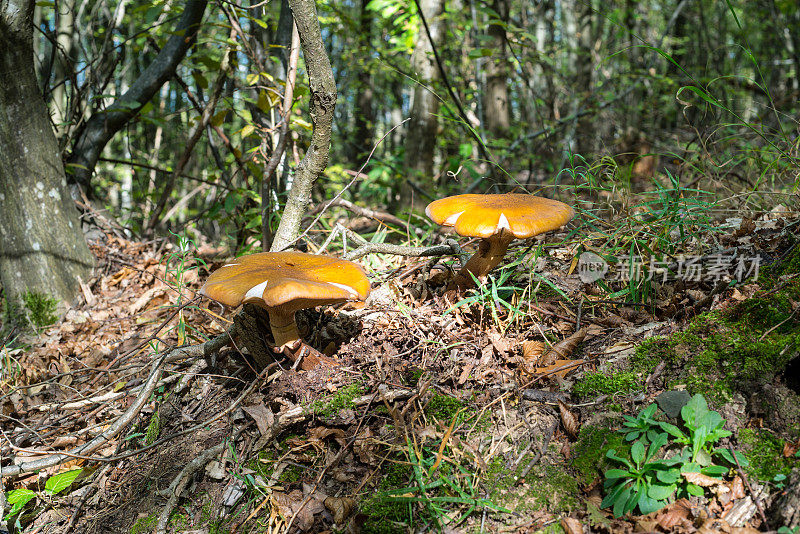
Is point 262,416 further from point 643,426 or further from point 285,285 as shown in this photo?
point 643,426

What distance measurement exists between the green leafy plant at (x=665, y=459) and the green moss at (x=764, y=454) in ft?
0.15

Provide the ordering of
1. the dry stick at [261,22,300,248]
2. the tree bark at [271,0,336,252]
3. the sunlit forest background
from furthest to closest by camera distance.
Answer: the sunlit forest background < the dry stick at [261,22,300,248] < the tree bark at [271,0,336,252]

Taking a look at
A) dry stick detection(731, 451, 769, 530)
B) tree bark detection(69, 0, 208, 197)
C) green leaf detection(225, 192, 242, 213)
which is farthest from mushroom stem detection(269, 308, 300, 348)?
tree bark detection(69, 0, 208, 197)

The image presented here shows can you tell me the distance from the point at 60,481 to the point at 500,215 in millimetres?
2462

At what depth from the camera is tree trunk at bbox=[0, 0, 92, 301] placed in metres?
3.44

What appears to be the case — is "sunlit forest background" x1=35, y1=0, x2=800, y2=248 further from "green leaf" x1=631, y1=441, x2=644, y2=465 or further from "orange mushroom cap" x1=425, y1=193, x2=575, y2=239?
"green leaf" x1=631, y1=441, x2=644, y2=465

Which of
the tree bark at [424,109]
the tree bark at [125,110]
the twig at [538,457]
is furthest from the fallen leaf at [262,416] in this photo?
the tree bark at [424,109]

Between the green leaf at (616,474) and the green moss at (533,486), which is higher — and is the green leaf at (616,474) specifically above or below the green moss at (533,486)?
above

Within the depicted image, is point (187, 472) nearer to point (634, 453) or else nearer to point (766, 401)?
point (634, 453)

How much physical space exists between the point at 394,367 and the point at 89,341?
2.51m

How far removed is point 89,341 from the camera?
3.44m

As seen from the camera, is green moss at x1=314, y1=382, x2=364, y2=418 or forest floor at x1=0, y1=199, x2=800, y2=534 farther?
green moss at x1=314, y1=382, x2=364, y2=418

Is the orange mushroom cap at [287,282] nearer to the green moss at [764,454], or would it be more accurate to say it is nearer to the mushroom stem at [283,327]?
the mushroom stem at [283,327]

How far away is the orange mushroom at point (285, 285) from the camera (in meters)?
1.82
